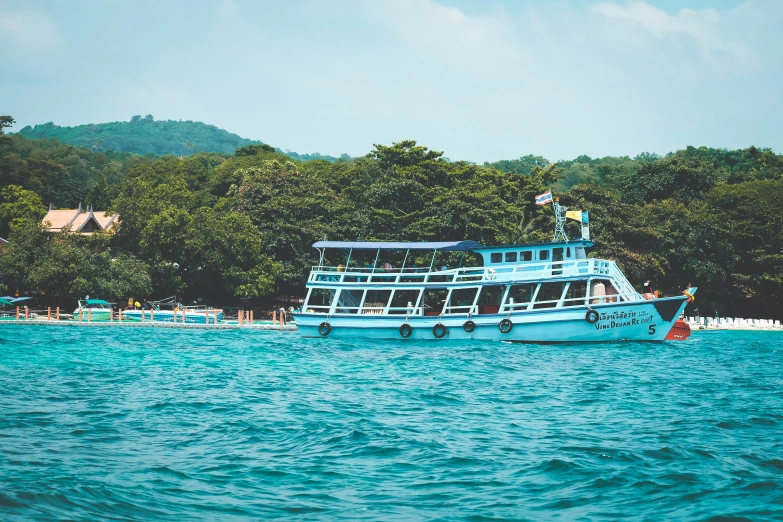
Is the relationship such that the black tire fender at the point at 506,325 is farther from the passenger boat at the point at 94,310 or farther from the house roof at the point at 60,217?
the house roof at the point at 60,217

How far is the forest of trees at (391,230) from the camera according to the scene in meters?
56.4

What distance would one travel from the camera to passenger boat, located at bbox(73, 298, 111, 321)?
5205 centimetres

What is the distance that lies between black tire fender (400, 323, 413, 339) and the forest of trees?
55.2 ft

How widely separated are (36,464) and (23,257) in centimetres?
4613

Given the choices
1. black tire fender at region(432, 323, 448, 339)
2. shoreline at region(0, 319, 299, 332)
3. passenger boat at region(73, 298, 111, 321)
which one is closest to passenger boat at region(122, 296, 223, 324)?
shoreline at region(0, 319, 299, 332)

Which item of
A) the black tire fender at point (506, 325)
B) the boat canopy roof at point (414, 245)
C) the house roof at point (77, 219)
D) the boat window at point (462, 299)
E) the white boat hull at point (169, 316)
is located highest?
the house roof at point (77, 219)

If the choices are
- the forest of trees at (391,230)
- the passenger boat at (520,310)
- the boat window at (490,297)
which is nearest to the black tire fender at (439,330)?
the passenger boat at (520,310)

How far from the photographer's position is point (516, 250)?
3962 cm

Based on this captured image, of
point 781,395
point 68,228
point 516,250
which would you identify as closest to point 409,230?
point 516,250

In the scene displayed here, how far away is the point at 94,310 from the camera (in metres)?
52.1

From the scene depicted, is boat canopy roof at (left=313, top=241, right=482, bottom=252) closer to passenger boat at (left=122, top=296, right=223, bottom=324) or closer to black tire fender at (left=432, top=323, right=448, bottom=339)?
black tire fender at (left=432, top=323, right=448, bottom=339)

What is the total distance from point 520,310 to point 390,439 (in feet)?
71.6

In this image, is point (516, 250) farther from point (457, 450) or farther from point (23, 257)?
point (23, 257)

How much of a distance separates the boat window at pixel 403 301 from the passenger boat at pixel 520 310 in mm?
211
